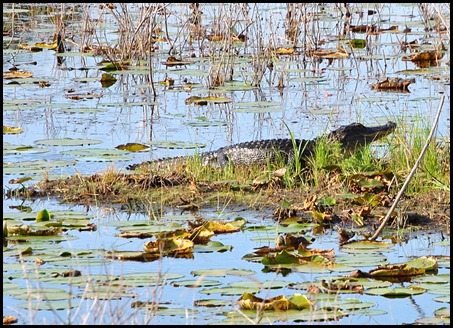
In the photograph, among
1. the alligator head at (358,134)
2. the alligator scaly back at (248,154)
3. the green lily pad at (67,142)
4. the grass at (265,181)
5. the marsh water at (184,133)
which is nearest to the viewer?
the marsh water at (184,133)

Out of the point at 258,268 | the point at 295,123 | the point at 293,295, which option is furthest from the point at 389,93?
the point at 293,295

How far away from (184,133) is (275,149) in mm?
1548

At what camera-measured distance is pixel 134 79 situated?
12.8 m

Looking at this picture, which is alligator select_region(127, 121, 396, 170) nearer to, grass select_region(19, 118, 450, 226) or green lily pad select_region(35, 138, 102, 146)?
grass select_region(19, 118, 450, 226)

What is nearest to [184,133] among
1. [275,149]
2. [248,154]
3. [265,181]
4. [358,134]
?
[248,154]

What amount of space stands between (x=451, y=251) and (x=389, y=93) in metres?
5.86

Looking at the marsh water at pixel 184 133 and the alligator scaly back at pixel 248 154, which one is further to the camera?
the alligator scaly back at pixel 248 154

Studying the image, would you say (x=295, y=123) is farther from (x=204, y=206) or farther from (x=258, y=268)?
(x=258, y=268)

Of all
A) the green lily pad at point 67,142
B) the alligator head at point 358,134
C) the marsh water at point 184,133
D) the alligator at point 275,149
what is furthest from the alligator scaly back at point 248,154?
the green lily pad at point 67,142

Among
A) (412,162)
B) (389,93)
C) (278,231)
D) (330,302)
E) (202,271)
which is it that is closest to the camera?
(330,302)

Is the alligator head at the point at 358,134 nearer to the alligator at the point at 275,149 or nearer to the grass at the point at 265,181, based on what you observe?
the alligator at the point at 275,149

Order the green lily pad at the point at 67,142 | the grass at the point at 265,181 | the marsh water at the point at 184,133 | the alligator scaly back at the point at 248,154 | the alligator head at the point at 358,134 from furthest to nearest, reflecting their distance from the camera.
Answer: the green lily pad at the point at 67,142 → the alligator head at the point at 358,134 → the alligator scaly back at the point at 248,154 → the grass at the point at 265,181 → the marsh water at the point at 184,133

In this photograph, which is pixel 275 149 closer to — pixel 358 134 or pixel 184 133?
pixel 358 134

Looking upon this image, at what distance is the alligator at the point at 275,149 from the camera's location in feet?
27.1
